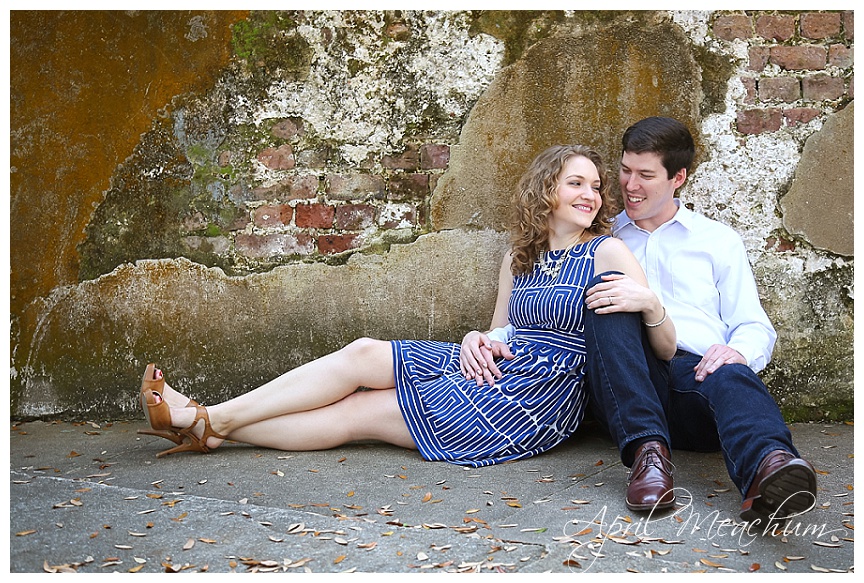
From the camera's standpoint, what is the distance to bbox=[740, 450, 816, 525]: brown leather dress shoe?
1.94m

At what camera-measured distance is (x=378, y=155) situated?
3.30 m

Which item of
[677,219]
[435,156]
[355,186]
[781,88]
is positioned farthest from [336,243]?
[781,88]

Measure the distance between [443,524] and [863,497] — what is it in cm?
121

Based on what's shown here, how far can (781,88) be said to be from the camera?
3.17 m

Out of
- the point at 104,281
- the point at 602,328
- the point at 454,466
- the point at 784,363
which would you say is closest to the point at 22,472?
the point at 104,281

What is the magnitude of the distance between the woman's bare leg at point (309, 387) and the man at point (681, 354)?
775 mm

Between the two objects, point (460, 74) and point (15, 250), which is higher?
point (460, 74)

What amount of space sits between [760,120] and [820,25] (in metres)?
0.45

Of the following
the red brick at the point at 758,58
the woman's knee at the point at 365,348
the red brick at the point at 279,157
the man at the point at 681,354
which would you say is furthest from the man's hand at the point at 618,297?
the red brick at the point at 279,157

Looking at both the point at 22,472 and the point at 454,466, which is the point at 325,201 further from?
the point at 22,472

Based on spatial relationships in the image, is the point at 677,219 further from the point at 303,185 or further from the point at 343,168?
the point at 303,185

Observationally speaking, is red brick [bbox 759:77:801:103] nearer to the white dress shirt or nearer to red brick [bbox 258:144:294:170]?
the white dress shirt

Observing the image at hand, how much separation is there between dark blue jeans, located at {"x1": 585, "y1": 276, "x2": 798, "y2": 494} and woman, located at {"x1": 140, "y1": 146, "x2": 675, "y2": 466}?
0.14 m
